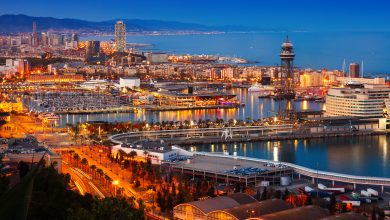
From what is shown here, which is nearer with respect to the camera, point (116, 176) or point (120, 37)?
point (116, 176)

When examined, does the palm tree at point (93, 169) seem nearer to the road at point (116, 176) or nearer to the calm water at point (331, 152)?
the road at point (116, 176)

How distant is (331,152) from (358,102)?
3.13m

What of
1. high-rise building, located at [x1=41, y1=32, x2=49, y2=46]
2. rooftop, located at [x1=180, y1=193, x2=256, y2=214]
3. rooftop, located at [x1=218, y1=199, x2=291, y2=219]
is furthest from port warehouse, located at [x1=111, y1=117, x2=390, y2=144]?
high-rise building, located at [x1=41, y1=32, x2=49, y2=46]

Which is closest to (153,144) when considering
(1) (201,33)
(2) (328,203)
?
(2) (328,203)

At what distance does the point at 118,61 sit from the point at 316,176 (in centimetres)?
2418

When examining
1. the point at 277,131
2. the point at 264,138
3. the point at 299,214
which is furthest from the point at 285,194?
the point at 277,131

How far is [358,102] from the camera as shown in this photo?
39.0ft

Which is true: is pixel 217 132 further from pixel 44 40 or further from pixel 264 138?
pixel 44 40

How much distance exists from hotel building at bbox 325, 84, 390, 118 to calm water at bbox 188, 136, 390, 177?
47.3 inches

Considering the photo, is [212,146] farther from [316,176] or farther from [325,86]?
[325,86]

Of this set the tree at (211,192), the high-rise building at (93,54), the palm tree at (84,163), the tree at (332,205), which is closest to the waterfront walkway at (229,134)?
the palm tree at (84,163)

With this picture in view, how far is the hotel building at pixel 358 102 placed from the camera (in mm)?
11812

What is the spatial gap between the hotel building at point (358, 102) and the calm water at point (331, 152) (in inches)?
47.3

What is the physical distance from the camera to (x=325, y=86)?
63.2ft
